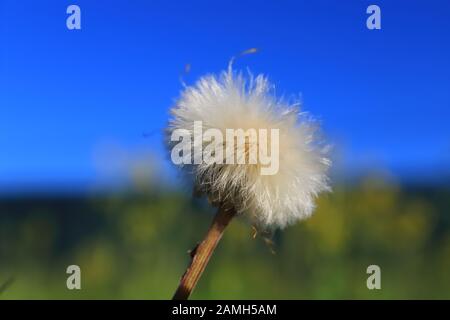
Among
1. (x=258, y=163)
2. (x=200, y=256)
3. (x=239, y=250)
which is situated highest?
(x=258, y=163)

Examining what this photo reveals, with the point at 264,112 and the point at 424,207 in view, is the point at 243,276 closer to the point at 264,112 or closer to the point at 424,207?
the point at 424,207

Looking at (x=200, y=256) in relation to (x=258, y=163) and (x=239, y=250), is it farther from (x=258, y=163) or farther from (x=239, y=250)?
(x=239, y=250)

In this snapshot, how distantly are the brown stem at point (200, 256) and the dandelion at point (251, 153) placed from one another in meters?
0.01

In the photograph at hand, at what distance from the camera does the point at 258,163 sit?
807mm

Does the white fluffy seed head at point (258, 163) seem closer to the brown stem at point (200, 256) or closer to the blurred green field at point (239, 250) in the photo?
the brown stem at point (200, 256)

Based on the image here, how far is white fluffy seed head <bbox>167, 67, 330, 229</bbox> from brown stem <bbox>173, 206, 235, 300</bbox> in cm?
5

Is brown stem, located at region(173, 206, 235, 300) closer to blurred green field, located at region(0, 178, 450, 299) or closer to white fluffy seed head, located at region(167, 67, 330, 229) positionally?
white fluffy seed head, located at region(167, 67, 330, 229)

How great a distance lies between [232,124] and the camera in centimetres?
79

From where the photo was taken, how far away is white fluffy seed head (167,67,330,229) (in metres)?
0.77


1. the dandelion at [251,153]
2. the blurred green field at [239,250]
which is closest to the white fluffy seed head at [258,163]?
the dandelion at [251,153]

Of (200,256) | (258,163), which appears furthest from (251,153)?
(200,256)

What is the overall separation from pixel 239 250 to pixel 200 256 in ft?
4.09

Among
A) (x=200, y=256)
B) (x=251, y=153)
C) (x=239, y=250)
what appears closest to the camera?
(x=200, y=256)
